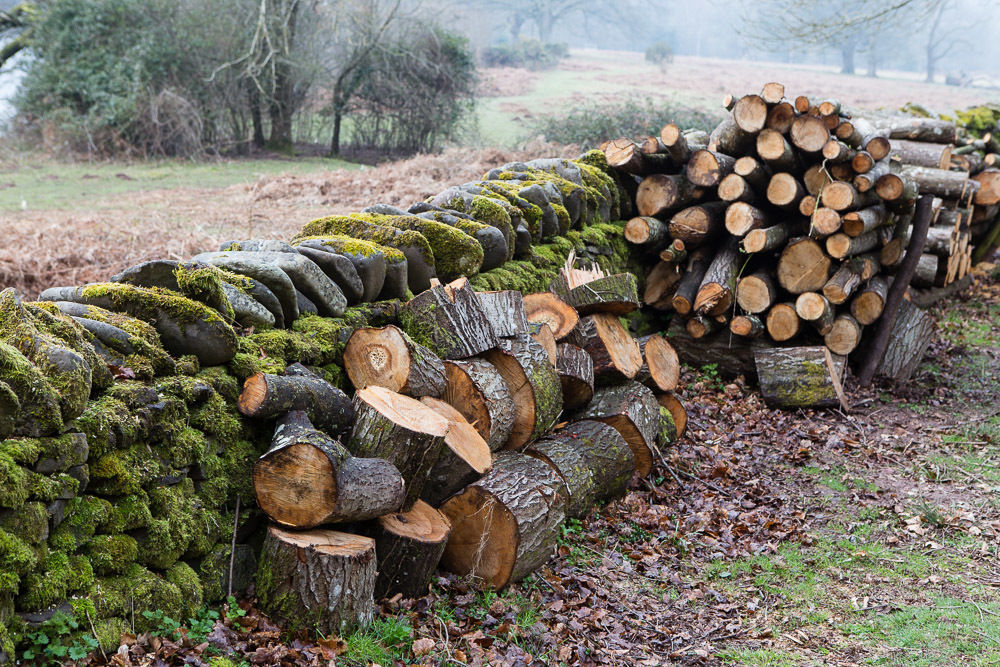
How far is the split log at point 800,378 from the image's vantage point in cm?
686

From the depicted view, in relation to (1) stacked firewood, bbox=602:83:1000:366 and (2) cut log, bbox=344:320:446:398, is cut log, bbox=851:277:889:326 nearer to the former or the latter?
(1) stacked firewood, bbox=602:83:1000:366

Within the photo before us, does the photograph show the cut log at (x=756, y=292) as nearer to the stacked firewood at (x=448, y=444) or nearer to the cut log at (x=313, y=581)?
the stacked firewood at (x=448, y=444)

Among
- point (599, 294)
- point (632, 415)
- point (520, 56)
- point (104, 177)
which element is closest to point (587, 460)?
point (632, 415)

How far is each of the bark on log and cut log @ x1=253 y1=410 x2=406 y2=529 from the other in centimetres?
79

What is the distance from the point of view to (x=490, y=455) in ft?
13.3

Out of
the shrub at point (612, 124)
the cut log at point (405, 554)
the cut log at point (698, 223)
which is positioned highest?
the shrub at point (612, 124)

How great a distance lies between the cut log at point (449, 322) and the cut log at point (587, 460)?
0.78 meters

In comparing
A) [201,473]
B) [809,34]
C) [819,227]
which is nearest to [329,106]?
[809,34]

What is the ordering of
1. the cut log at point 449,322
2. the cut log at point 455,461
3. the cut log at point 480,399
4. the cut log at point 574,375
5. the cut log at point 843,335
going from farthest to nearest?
1. the cut log at point 843,335
2. the cut log at point 574,375
3. the cut log at point 449,322
4. the cut log at point 480,399
5. the cut log at point 455,461

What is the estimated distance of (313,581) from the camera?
3.01 meters

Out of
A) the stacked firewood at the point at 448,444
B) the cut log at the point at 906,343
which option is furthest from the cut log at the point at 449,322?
the cut log at the point at 906,343

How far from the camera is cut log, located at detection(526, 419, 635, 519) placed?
15.2 ft

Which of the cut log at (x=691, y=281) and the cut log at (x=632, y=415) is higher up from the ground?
the cut log at (x=691, y=281)

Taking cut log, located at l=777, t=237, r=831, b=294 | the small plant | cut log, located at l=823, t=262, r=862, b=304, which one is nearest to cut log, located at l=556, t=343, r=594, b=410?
cut log, located at l=777, t=237, r=831, b=294
